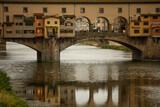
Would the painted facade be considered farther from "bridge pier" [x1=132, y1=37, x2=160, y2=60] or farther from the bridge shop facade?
"bridge pier" [x1=132, y1=37, x2=160, y2=60]

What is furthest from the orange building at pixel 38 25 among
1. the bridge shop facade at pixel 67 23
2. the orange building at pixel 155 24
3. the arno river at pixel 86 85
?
the orange building at pixel 155 24

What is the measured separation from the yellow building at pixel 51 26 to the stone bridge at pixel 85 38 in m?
0.95

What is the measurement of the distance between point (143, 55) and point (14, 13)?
70.8 feet

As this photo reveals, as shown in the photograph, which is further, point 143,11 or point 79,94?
point 143,11

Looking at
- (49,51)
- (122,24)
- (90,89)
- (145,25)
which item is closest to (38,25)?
(49,51)

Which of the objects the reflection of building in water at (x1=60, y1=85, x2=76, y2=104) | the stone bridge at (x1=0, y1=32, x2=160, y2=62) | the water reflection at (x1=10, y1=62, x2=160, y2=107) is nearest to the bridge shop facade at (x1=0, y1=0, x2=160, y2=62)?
the stone bridge at (x1=0, y1=32, x2=160, y2=62)

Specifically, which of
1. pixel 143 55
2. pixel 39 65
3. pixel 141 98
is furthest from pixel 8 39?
pixel 141 98

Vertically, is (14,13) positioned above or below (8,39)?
above

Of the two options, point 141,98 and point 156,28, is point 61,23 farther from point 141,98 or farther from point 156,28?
point 141,98

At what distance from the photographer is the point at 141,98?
1093 inches

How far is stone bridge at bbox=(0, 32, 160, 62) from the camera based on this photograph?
53.0 metres

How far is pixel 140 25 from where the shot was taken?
5797 cm

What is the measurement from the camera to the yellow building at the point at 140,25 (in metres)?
57.7

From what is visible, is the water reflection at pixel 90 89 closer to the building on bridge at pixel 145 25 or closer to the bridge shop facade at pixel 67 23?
the bridge shop facade at pixel 67 23
